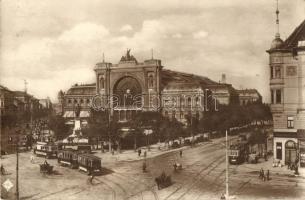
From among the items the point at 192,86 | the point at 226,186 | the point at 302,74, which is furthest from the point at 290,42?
the point at 192,86

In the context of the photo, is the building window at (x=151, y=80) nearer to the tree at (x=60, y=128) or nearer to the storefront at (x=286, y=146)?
the tree at (x=60, y=128)

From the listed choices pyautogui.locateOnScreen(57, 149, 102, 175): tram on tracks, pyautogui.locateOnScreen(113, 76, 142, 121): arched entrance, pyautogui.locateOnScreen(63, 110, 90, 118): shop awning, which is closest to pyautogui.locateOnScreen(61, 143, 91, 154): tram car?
pyautogui.locateOnScreen(57, 149, 102, 175): tram on tracks

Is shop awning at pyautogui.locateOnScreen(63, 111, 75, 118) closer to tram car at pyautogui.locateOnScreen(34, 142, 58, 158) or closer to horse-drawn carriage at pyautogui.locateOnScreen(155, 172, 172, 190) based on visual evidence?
tram car at pyautogui.locateOnScreen(34, 142, 58, 158)

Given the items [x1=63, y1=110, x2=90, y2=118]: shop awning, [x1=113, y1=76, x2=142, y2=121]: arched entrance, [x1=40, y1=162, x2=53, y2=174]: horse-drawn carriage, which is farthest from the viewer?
[x1=63, y1=110, x2=90, y2=118]: shop awning

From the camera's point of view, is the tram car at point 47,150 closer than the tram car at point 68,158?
No

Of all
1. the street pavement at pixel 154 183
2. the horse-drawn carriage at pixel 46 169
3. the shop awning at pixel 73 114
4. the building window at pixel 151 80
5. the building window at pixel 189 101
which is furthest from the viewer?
the building window at pixel 151 80

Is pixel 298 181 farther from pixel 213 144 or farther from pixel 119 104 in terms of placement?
pixel 119 104

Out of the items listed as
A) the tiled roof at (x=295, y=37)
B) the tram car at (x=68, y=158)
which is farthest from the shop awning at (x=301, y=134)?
the tram car at (x=68, y=158)
